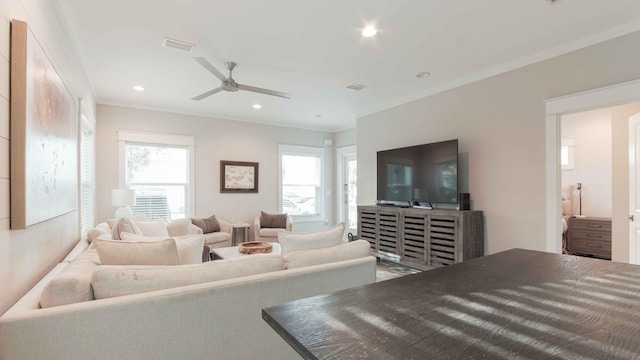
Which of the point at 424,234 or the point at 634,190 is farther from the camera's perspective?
the point at 424,234

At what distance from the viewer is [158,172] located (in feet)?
17.7

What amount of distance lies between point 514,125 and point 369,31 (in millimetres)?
2041

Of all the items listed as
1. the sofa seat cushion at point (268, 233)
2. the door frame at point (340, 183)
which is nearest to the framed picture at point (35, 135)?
the sofa seat cushion at point (268, 233)

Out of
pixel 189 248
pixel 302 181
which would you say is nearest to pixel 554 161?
pixel 189 248

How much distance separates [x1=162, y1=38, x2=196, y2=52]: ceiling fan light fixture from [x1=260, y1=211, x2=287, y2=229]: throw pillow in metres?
3.44

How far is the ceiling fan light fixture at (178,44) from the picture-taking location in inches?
115

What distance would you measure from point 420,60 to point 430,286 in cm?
293

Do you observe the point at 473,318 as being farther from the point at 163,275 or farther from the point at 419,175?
the point at 419,175

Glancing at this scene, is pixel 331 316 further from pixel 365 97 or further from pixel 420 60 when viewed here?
pixel 365 97

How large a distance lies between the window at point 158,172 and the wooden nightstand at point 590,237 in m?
6.51

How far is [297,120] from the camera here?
6.33 meters

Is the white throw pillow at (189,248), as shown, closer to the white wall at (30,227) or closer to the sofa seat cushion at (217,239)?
the white wall at (30,227)

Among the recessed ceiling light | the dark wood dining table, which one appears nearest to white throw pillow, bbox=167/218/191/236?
the recessed ceiling light

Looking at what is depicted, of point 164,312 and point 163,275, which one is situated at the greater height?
point 163,275
